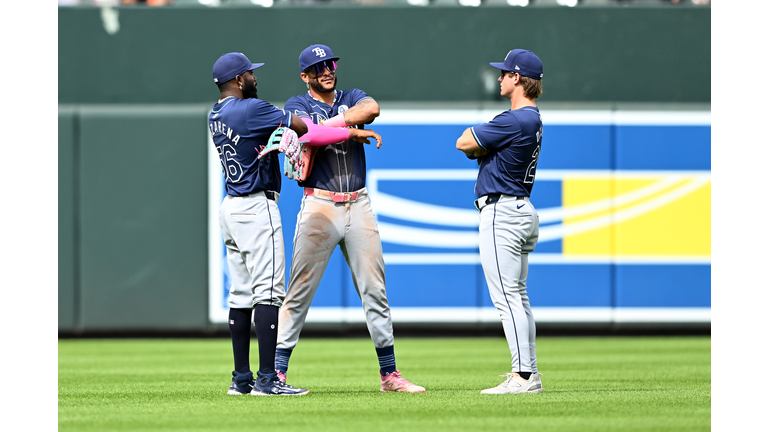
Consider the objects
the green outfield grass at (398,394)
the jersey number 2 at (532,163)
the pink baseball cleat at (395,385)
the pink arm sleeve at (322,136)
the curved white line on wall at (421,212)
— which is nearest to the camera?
the green outfield grass at (398,394)

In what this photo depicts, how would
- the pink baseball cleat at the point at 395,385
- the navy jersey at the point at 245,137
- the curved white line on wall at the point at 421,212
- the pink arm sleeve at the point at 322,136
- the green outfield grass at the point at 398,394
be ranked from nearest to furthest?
the green outfield grass at the point at 398,394, the navy jersey at the point at 245,137, the pink arm sleeve at the point at 322,136, the pink baseball cleat at the point at 395,385, the curved white line on wall at the point at 421,212

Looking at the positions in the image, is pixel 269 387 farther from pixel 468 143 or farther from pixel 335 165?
pixel 468 143

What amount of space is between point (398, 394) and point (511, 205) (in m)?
1.19

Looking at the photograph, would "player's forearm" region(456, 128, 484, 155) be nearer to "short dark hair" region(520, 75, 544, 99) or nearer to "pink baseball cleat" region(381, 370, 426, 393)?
"short dark hair" region(520, 75, 544, 99)

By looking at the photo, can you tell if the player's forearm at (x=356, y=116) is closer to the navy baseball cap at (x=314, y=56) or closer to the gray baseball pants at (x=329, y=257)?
the navy baseball cap at (x=314, y=56)

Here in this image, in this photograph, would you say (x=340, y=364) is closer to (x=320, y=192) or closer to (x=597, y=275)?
(x=320, y=192)

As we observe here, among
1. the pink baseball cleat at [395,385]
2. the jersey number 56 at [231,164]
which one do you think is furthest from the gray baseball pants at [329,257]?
the jersey number 56 at [231,164]

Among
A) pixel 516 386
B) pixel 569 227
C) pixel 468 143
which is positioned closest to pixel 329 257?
pixel 468 143

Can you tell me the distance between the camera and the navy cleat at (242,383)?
16.0ft

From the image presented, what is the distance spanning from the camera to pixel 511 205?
4.93m

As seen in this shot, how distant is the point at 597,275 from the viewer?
9.55 m

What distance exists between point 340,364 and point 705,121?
490 centimetres

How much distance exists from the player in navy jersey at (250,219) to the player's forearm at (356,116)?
236 mm

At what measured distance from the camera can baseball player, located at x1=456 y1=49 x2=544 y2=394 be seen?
4.86m
